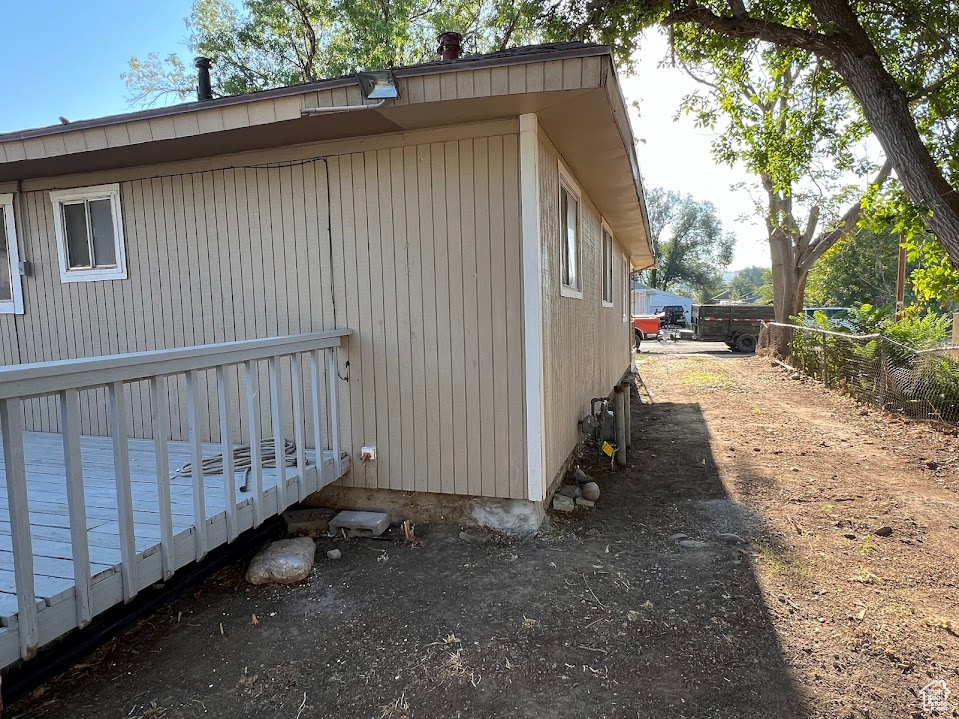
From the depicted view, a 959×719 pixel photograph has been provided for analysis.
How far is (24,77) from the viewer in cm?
1861

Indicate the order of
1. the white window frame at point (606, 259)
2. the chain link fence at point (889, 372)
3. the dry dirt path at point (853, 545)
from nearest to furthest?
the dry dirt path at point (853, 545) < the chain link fence at point (889, 372) < the white window frame at point (606, 259)

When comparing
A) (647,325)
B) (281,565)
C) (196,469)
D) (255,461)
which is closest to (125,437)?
(196,469)

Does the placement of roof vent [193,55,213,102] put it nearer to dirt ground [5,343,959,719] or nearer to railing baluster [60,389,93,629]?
railing baluster [60,389,93,629]

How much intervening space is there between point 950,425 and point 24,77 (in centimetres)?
2562

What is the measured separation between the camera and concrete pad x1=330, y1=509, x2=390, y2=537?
11.8 ft

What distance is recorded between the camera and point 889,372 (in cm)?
748

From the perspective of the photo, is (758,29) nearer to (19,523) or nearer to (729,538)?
(729,538)

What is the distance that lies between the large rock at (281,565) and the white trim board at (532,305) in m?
1.37

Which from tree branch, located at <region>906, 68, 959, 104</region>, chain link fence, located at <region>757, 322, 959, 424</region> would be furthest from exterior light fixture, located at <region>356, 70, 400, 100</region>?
chain link fence, located at <region>757, 322, 959, 424</region>

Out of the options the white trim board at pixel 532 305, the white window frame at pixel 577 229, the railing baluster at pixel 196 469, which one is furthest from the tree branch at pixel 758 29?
the railing baluster at pixel 196 469

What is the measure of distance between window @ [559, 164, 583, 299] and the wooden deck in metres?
2.29

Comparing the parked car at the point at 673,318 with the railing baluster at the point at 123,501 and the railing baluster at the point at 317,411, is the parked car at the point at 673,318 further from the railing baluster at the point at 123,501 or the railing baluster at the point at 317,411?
the railing baluster at the point at 123,501

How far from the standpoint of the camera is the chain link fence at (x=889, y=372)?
20.9 feet

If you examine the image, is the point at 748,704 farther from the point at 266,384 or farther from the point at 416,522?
the point at 266,384
